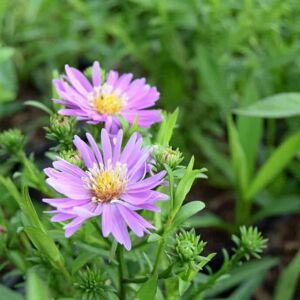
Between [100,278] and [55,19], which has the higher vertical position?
[55,19]

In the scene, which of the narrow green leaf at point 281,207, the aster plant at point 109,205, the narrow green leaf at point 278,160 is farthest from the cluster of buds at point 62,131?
the narrow green leaf at point 281,207

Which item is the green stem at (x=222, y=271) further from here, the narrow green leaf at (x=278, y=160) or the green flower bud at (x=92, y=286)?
the narrow green leaf at (x=278, y=160)

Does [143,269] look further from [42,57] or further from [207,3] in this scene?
[42,57]

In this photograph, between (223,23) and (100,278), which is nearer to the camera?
(100,278)

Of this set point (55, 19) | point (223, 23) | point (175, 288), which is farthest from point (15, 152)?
point (55, 19)

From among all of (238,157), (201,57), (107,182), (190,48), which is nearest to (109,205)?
(107,182)

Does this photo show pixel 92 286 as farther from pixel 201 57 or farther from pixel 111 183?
pixel 201 57
